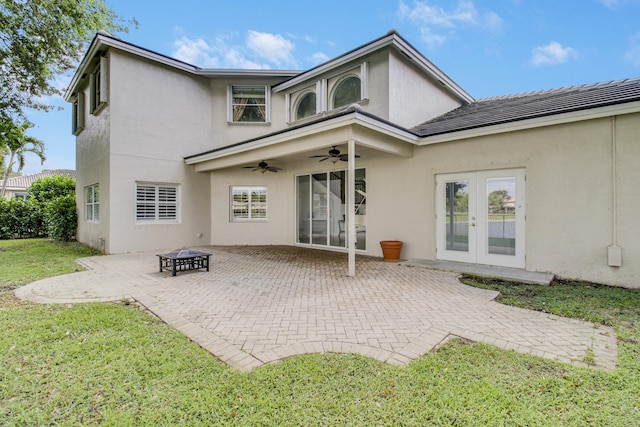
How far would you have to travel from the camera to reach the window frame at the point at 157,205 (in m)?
10.9

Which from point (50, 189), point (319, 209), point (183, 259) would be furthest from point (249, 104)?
point (50, 189)

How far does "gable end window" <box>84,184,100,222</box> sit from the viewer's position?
38.8 feet

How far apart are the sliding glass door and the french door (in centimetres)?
258

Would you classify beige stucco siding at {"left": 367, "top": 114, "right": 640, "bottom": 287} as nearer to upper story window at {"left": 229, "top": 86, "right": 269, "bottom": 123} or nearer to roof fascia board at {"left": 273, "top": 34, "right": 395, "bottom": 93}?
roof fascia board at {"left": 273, "top": 34, "right": 395, "bottom": 93}

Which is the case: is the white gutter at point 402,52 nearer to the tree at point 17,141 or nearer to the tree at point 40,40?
the tree at point 40,40

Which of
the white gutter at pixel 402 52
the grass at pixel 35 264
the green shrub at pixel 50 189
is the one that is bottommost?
the grass at pixel 35 264

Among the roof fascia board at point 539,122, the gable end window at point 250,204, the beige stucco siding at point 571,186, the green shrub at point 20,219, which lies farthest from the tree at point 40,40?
the beige stucco siding at point 571,186

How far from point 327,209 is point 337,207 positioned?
0.43m

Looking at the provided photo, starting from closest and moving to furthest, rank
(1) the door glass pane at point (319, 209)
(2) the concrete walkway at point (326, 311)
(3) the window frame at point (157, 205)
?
1. (2) the concrete walkway at point (326, 311)
2. (3) the window frame at point (157, 205)
3. (1) the door glass pane at point (319, 209)

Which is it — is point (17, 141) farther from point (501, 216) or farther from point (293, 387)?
point (501, 216)

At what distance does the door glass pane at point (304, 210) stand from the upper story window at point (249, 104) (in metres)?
3.27

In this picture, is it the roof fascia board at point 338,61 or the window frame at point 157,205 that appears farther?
the window frame at point 157,205

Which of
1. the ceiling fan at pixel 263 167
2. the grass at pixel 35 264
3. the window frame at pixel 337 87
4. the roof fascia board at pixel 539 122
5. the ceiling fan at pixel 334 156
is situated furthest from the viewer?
the ceiling fan at pixel 263 167

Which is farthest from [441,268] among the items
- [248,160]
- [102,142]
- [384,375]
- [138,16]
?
[138,16]
